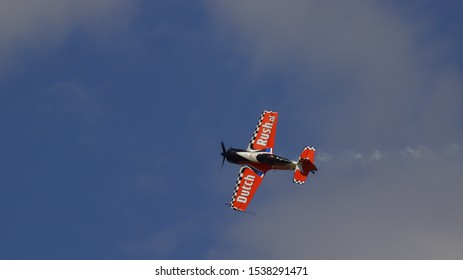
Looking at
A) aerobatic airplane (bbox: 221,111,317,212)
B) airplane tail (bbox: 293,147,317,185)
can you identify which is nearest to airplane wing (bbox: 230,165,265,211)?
aerobatic airplane (bbox: 221,111,317,212)

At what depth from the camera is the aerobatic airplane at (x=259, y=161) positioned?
134375 mm

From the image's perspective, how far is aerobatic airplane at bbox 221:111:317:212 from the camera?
5290 inches

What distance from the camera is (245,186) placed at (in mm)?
135375

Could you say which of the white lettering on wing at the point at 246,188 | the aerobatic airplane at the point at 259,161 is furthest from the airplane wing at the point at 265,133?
the white lettering on wing at the point at 246,188

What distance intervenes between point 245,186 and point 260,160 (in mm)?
4107

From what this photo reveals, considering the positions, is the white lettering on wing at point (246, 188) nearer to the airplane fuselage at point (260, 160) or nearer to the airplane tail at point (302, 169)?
the airplane fuselage at point (260, 160)

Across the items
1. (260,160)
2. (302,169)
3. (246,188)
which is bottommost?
(246,188)

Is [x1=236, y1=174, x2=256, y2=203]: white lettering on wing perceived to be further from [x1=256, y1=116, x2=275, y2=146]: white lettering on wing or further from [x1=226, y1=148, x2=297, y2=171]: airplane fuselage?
[x1=256, y1=116, x2=275, y2=146]: white lettering on wing

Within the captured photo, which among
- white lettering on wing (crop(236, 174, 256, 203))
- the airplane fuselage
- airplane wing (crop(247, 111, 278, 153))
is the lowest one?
white lettering on wing (crop(236, 174, 256, 203))

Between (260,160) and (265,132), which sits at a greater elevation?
(265,132)

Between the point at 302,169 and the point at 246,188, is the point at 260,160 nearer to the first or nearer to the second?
the point at 246,188

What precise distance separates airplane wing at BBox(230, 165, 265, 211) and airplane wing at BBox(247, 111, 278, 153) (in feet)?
11.7

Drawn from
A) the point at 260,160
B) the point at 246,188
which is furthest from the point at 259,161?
the point at 246,188
